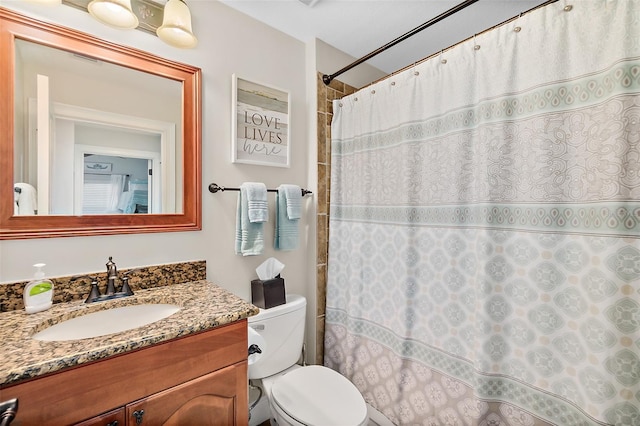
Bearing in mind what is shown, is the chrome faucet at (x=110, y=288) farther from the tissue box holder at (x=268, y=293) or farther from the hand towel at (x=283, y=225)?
the hand towel at (x=283, y=225)

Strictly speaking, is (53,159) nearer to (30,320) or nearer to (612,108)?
(30,320)

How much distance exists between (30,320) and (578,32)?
6.66 ft

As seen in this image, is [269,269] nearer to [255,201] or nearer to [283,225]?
[283,225]

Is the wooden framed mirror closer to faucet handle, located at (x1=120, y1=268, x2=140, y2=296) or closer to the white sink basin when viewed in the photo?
faucet handle, located at (x1=120, y1=268, x2=140, y2=296)

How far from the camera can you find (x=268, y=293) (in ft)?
4.82

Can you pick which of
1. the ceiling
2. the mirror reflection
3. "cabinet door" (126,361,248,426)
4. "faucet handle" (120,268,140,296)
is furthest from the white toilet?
the ceiling


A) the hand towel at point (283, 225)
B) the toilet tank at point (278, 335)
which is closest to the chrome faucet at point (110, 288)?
the toilet tank at point (278, 335)

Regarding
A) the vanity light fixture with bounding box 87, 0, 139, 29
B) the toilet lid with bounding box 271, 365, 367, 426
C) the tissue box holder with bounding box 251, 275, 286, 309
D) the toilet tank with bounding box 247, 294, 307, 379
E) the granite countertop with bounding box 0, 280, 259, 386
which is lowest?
the toilet lid with bounding box 271, 365, 367, 426

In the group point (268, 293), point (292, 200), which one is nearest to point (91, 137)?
point (292, 200)

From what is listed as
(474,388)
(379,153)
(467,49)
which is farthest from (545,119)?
(474,388)

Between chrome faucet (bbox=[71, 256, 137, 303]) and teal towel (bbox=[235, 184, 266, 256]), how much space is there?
498 mm

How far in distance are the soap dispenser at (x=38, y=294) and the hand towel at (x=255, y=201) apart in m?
0.79

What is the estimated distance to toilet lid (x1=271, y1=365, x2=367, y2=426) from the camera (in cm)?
112

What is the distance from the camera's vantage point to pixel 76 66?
1121 mm
